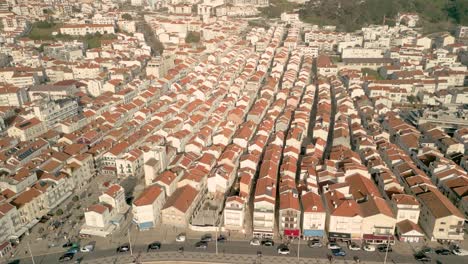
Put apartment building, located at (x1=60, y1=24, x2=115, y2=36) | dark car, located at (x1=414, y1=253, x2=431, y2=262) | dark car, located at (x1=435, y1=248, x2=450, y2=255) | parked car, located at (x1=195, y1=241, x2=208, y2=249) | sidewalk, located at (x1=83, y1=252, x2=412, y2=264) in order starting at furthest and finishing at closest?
apartment building, located at (x1=60, y1=24, x2=115, y2=36), parked car, located at (x1=195, y1=241, x2=208, y2=249), dark car, located at (x1=435, y1=248, x2=450, y2=255), dark car, located at (x1=414, y1=253, x2=431, y2=262), sidewalk, located at (x1=83, y1=252, x2=412, y2=264)

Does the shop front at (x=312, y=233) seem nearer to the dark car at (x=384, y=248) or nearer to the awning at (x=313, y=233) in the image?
the awning at (x=313, y=233)

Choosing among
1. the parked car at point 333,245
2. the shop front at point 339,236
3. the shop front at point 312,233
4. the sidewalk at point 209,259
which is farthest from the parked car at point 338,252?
the shop front at point 312,233

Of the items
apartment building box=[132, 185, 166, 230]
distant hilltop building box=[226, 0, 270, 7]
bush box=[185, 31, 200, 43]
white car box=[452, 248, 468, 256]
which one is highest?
distant hilltop building box=[226, 0, 270, 7]

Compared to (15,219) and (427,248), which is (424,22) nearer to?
(427,248)

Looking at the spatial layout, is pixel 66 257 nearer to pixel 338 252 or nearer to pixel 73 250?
pixel 73 250

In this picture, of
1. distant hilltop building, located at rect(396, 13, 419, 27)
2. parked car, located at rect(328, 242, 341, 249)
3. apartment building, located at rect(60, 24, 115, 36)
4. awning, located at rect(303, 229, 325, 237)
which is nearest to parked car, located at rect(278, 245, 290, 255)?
awning, located at rect(303, 229, 325, 237)

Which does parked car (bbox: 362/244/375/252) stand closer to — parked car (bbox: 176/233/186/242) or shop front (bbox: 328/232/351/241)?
shop front (bbox: 328/232/351/241)

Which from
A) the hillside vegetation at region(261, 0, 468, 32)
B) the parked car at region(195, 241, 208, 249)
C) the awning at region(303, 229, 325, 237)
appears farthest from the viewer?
the hillside vegetation at region(261, 0, 468, 32)

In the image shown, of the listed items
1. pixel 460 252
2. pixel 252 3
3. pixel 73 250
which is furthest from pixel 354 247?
pixel 252 3
